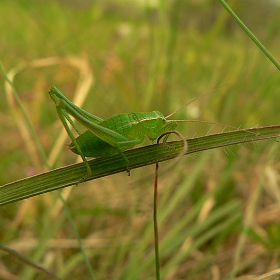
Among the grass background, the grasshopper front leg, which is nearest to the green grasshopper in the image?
the grasshopper front leg

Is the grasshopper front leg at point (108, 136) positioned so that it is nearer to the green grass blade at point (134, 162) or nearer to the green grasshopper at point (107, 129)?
the green grasshopper at point (107, 129)

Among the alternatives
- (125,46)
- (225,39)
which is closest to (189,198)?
(125,46)

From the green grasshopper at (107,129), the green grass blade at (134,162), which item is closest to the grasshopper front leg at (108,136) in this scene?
the green grasshopper at (107,129)

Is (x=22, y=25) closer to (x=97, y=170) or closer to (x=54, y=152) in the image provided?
(x=54, y=152)

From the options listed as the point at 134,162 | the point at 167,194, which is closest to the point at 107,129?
the point at 134,162

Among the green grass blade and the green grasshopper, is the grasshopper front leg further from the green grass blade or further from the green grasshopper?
the green grass blade

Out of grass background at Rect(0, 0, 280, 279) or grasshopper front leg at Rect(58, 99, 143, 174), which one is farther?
grass background at Rect(0, 0, 280, 279)
